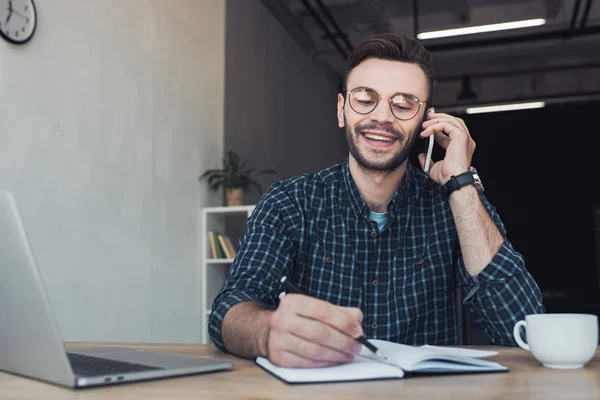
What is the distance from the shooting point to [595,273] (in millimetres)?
7805

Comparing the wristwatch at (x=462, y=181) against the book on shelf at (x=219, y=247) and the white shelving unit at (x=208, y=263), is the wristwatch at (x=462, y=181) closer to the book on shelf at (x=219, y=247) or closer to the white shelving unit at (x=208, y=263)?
the white shelving unit at (x=208, y=263)

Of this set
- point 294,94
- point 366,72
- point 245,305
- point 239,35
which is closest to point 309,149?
point 294,94

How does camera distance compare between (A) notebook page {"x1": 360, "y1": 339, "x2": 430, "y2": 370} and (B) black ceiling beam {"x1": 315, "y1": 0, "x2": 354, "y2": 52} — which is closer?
(A) notebook page {"x1": 360, "y1": 339, "x2": 430, "y2": 370}

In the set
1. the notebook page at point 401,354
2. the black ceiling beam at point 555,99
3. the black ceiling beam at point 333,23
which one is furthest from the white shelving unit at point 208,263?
the black ceiling beam at point 555,99

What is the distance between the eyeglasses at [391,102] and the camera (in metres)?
1.65

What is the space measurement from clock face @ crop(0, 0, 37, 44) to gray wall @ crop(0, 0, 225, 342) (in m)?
0.05

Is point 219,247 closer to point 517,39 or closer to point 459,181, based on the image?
point 459,181

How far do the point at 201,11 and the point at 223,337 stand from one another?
11.9 ft

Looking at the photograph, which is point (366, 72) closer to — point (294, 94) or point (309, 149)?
point (294, 94)

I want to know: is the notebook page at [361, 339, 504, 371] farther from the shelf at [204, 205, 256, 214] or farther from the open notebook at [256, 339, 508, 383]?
the shelf at [204, 205, 256, 214]

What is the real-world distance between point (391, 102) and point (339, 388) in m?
1.01

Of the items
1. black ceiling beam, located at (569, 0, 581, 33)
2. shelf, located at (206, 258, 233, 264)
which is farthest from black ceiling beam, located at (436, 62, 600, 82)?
shelf, located at (206, 258, 233, 264)

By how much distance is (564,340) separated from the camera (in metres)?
0.94

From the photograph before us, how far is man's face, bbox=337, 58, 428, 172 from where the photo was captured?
166 cm
